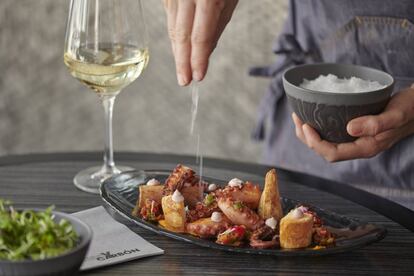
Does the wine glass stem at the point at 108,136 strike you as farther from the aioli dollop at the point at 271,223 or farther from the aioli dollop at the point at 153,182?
the aioli dollop at the point at 271,223

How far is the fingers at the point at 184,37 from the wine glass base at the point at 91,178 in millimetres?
245

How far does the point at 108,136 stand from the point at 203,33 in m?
0.29

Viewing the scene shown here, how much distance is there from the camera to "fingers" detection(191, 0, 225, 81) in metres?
1.23

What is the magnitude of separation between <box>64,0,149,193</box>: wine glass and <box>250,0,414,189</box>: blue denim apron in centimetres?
46

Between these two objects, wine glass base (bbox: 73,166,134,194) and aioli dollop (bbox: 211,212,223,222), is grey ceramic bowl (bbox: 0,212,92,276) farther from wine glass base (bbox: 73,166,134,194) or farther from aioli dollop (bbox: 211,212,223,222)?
wine glass base (bbox: 73,166,134,194)

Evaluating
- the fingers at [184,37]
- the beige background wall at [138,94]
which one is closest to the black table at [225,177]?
the fingers at [184,37]

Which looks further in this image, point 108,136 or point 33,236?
point 108,136

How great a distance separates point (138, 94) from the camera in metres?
2.93

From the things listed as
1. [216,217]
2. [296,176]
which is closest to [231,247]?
[216,217]

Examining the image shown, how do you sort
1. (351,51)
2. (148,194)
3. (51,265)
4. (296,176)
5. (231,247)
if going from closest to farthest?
(51,265), (231,247), (148,194), (296,176), (351,51)

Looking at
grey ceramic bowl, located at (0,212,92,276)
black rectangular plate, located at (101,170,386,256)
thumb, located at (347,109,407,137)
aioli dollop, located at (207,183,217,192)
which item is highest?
thumb, located at (347,109,407,137)

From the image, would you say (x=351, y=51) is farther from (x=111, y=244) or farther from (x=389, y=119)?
(x=111, y=244)

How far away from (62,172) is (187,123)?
1.51m

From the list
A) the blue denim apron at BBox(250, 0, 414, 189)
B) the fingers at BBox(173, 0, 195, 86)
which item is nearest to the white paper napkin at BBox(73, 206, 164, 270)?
the fingers at BBox(173, 0, 195, 86)
